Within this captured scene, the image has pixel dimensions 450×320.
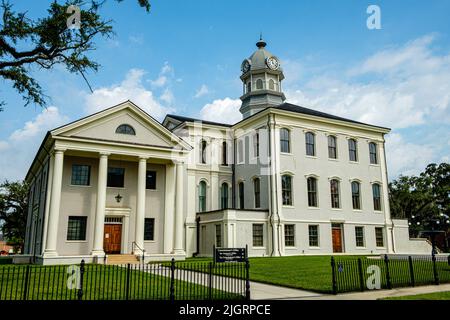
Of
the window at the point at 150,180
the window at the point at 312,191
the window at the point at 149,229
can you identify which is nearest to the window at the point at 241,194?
the window at the point at 312,191

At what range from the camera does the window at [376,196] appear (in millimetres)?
37125

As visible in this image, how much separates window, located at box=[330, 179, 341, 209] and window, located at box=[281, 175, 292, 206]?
4.34m

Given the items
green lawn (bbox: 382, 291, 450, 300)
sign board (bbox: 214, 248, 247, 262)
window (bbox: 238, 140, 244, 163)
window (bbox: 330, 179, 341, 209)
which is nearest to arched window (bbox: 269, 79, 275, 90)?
window (bbox: 238, 140, 244, 163)

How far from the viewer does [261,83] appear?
43.6 metres

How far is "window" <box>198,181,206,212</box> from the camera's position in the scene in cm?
3503

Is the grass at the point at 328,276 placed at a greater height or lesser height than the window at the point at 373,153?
lesser

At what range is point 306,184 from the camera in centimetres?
3366

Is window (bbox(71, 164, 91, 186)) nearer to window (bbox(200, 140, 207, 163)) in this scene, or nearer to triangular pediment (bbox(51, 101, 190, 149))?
triangular pediment (bbox(51, 101, 190, 149))

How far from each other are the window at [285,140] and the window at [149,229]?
11895 mm

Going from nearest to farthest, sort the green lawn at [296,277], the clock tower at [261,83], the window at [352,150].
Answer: the green lawn at [296,277] → the window at [352,150] → the clock tower at [261,83]

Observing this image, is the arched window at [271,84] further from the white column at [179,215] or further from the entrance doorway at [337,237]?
the white column at [179,215]

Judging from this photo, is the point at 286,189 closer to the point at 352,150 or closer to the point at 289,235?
the point at 289,235
